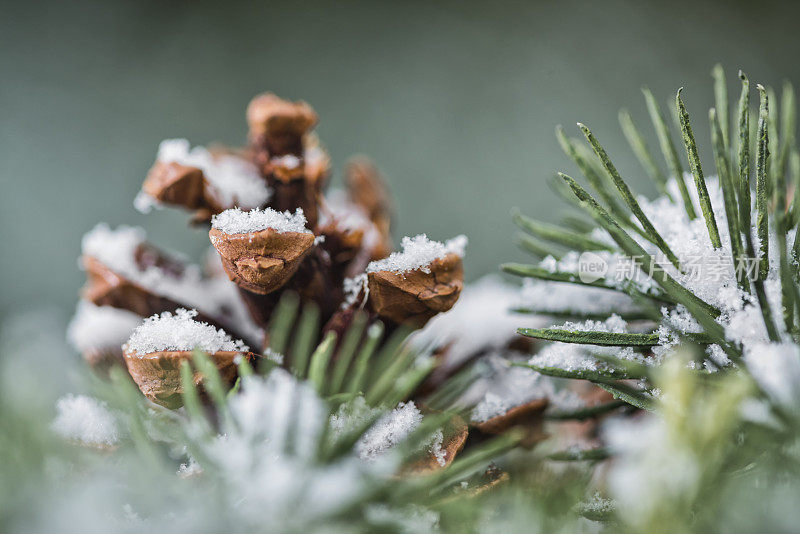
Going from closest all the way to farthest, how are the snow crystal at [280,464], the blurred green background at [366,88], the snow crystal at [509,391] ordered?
the snow crystal at [280,464]
the snow crystal at [509,391]
the blurred green background at [366,88]

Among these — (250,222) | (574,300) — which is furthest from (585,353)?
(250,222)

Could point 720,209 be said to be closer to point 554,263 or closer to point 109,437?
point 554,263

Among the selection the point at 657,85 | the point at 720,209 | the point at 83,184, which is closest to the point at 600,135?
the point at 657,85

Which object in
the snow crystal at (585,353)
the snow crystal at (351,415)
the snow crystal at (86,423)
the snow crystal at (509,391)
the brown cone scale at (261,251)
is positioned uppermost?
the brown cone scale at (261,251)

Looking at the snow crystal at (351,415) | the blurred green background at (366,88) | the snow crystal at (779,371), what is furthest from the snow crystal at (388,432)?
the blurred green background at (366,88)

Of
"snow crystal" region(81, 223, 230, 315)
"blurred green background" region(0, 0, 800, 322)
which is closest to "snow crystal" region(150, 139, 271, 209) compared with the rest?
"snow crystal" region(81, 223, 230, 315)

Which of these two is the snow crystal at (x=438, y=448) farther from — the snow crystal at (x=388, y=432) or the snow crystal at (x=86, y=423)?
the snow crystal at (x=86, y=423)
